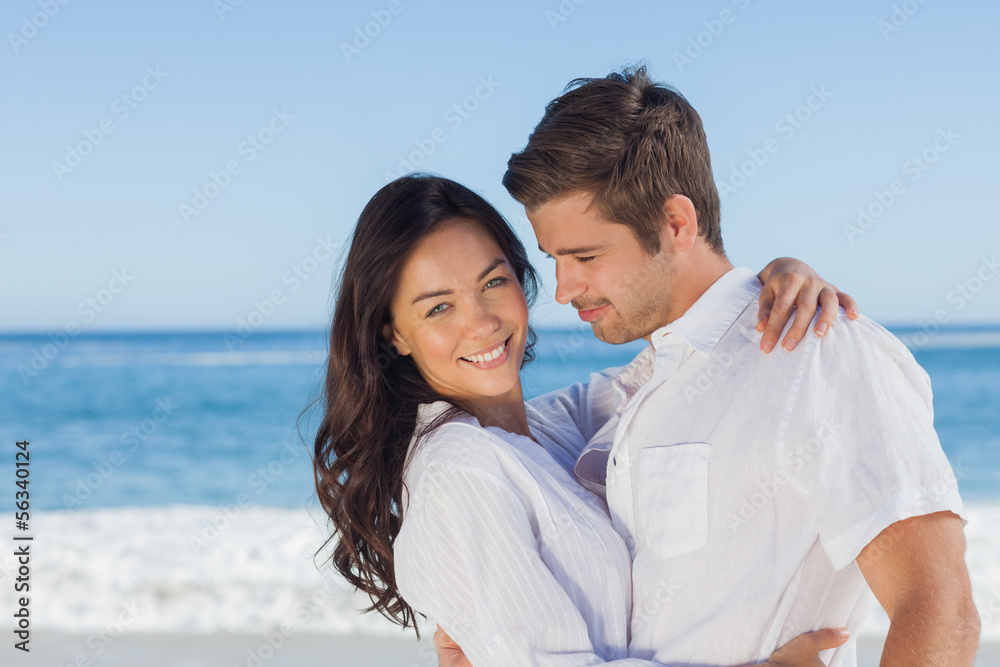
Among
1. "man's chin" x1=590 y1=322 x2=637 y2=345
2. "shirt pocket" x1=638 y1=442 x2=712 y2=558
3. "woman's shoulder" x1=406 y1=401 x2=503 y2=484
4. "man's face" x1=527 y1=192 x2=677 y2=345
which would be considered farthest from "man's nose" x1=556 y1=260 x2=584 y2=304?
"shirt pocket" x1=638 y1=442 x2=712 y2=558

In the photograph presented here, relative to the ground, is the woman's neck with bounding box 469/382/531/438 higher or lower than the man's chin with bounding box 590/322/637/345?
lower

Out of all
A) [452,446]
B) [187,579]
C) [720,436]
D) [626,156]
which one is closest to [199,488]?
[187,579]

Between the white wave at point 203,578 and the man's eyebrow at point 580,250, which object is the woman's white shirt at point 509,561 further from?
the white wave at point 203,578

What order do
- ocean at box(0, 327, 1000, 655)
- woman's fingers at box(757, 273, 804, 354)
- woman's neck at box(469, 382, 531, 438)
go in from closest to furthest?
woman's fingers at box(757, 273, 804, 354) < woman's neck at box(469, 382, 531, 438) < ocean at box(0, 327, 1000, 655)

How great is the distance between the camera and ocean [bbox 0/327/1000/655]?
5.74 meters

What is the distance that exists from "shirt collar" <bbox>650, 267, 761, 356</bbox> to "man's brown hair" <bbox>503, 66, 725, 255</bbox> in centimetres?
21

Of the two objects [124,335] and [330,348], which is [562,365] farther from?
[124,335]

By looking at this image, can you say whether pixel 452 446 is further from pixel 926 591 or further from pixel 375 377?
pixel 926 591

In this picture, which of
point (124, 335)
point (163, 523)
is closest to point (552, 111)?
point (163, 523)

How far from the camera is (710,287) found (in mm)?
2131

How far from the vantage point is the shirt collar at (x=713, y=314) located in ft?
6.59

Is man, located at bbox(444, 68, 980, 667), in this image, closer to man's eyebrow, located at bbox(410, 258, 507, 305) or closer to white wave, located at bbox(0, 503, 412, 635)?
man's eyebrow, located at bbox(410, 258, 507, 305)

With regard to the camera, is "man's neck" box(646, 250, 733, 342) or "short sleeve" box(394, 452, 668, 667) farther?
"man's neck" box(646, 250, 733, 342)

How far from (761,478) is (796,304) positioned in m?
0.43
